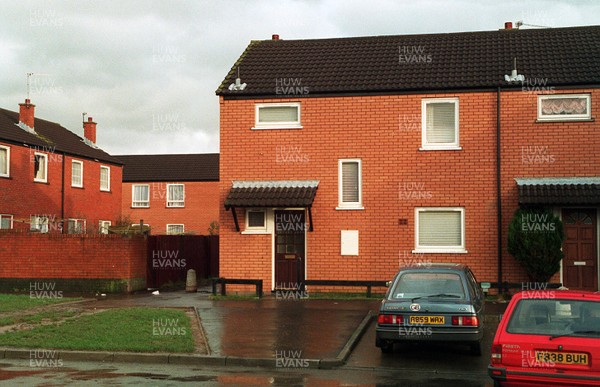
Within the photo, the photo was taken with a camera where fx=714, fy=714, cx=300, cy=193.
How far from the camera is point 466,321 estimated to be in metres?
11.1

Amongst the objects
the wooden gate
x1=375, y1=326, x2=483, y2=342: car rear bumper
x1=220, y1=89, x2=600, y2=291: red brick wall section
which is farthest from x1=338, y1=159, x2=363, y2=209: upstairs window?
x1=375, y1=326, x2=483, y2=342: car rear bumper

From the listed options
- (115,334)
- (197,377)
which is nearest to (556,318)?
(197,377)

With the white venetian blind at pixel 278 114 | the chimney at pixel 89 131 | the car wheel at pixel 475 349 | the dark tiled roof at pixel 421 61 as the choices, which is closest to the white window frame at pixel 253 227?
the white venetian blind at pixel 278 114

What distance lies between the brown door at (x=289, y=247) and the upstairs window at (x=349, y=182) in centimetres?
132

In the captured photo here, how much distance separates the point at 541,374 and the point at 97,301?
1518cm

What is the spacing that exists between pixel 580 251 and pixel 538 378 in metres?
13.3

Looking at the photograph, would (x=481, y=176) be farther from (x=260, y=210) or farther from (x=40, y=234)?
(x=40, y=234)

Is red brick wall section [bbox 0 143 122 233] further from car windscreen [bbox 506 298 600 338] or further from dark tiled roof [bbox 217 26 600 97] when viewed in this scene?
car windscreen [bbox 506 298 600 338]

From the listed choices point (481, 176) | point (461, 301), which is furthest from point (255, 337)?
point (481, 176)

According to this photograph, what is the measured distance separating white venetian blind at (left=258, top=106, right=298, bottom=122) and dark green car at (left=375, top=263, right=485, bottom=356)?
34.6 feet

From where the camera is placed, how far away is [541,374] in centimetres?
772

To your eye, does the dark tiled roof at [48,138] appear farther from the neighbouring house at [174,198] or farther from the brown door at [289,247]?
the brown door at [289,247]

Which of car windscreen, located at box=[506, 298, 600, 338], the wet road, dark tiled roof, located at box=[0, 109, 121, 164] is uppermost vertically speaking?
dark tiled roof, located at box=[0, 109, 121, 164]

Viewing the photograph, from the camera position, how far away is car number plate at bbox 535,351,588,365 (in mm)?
7633
